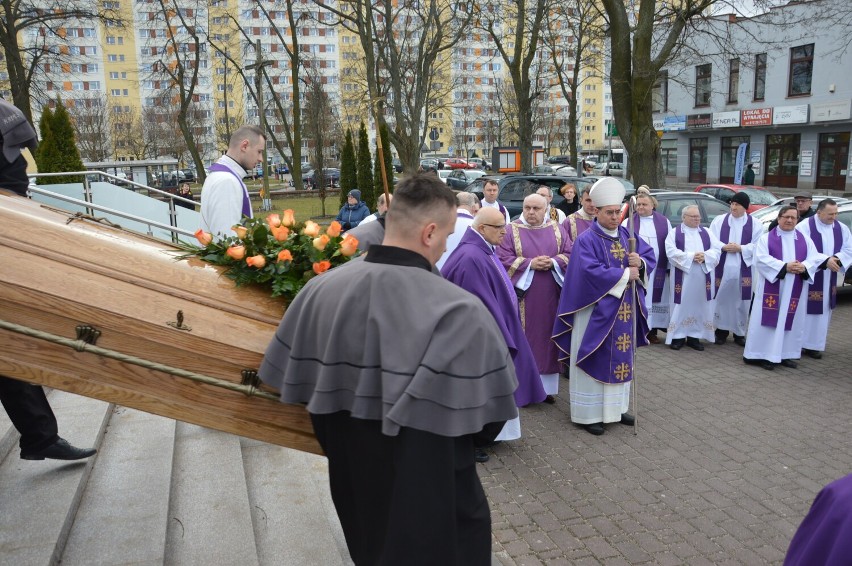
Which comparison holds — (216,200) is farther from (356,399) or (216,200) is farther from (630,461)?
(630,461)

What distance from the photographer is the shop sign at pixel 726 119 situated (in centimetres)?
3478

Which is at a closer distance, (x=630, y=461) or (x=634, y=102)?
(x=630, y=461)

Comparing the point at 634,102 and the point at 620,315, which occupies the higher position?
the point at 634,102

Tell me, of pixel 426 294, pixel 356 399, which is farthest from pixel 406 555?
pixel 426 294

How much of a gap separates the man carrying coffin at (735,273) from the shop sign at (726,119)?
29.1 m

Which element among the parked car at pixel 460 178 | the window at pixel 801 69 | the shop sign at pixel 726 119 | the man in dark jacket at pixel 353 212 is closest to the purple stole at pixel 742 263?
the man in dark jacket at pixel 353 212

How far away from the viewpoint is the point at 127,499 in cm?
388

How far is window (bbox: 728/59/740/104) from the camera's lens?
115ft

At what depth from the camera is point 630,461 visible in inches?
208

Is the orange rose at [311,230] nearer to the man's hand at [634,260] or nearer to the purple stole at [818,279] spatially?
the man's hand at [634,260]

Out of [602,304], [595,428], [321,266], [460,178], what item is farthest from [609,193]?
[460,178]

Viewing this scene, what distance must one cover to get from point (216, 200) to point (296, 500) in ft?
6.42

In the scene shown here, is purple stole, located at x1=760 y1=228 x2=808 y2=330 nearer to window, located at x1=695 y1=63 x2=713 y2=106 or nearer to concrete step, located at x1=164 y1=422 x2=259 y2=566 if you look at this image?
concrete step, located at x1=164 y1=422 x2=259 y2=566

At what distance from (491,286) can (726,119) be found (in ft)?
114
